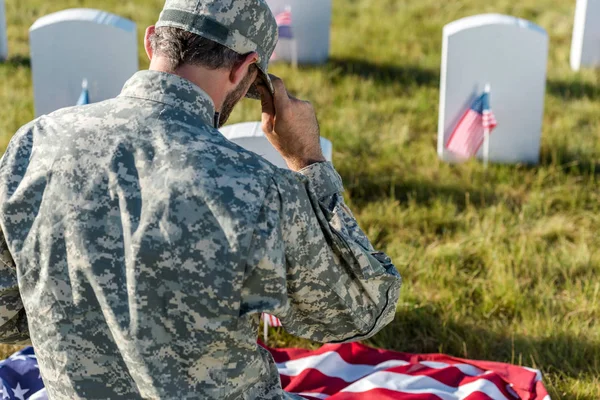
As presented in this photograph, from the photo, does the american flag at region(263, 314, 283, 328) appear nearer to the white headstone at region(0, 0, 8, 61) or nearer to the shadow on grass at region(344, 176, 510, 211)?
the shadow on grass at region(344, 176, 510, 211)

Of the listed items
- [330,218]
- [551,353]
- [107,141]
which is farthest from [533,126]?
[107,141]

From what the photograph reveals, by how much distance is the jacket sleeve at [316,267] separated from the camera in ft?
5.68

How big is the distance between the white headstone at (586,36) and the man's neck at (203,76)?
4880mm

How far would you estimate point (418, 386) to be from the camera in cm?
302

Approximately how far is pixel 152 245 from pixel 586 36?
5281mm

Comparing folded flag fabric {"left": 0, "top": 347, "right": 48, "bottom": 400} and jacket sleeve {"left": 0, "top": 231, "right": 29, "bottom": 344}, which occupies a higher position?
jacket sleeve {"left": 0, "top": 231, "right": 29, "bottom": 344}

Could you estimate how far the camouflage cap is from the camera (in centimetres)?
180

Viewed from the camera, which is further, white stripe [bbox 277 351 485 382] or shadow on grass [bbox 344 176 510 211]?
shadow on grass [bbox 344 176 510 211]

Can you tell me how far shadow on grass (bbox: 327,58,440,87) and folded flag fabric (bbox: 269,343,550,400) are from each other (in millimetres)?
3232

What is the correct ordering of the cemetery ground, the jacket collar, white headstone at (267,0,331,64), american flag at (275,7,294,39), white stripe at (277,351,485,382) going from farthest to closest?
white headstone at (267,0,331,64) → american flag at (275,7,294,39) → the cemetery ground → white stripe at (277,351,485,382) → the jacket collar

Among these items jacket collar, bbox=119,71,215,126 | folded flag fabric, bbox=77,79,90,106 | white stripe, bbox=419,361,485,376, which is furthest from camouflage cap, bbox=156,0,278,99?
folded flag fabric, bbox=77,79,90,106

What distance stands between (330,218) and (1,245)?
75 cm

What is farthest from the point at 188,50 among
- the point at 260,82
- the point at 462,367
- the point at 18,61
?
the point at 18,61

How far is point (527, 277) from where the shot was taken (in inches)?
146
